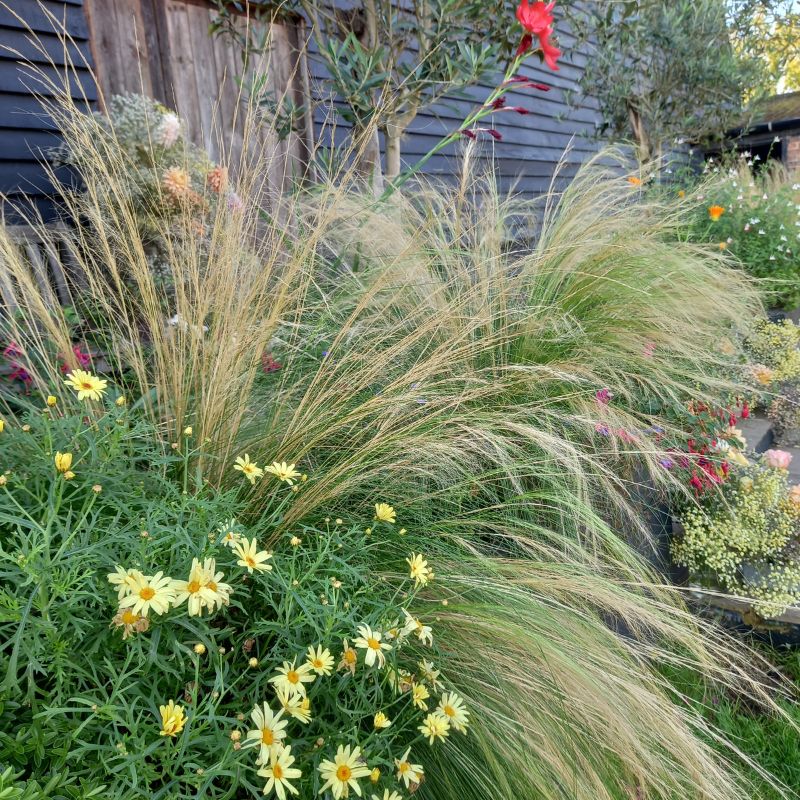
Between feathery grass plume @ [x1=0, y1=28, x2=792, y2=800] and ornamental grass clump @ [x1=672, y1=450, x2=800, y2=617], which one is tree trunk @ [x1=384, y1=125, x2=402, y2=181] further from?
ornamental grass clump @ [x1=672, y1=450, x2=800, y2=617]

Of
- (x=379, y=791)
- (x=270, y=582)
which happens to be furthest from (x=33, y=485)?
(x=379, y=791)

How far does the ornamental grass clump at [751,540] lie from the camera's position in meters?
2.06

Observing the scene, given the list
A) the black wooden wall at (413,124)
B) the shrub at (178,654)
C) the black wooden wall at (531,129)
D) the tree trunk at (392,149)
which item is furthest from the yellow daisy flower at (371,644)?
the black wooden wall at (531,129)

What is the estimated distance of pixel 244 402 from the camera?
58.2 inches

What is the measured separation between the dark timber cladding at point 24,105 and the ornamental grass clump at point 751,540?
3107mm

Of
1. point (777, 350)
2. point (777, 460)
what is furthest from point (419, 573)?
point (777, 350)

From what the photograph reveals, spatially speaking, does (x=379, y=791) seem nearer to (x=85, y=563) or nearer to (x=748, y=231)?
(x=85, y=563)

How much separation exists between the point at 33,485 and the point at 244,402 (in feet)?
1.54

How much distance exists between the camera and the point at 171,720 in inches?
30.0

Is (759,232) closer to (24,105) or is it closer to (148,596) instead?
(24,105)

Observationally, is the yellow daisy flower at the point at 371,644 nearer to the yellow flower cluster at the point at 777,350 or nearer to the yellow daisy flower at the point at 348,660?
the yellow daisy flower at the point at 348,660

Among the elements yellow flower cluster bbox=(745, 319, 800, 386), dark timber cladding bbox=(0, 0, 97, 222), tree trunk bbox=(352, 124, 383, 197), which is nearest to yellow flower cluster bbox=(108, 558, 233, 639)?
tree trunk bbox=(352, 124, 383, 197)

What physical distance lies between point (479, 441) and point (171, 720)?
108 centimetres

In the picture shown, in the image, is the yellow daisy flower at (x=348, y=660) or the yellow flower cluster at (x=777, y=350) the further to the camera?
the yellow flower cluster at (x=777, y=350)
